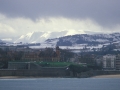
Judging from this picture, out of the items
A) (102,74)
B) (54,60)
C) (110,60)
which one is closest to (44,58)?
(54,60)

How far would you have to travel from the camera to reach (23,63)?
138125 mm

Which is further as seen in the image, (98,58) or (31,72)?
(98,58)

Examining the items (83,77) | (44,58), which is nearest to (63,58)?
(44,58)

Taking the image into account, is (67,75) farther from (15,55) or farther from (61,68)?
(15,55)

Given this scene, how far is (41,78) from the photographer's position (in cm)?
13375

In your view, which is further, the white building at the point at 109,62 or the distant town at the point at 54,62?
the white building at the point at 109,62

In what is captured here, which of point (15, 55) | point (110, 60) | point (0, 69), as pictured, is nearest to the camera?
point (0, 69)

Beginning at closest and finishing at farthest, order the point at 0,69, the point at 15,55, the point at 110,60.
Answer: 1. the point at 0,69
2. the point at 15,55
3. the point at 110,60

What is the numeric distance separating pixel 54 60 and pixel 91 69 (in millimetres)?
23478

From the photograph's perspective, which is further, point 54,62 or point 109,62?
point 109,62

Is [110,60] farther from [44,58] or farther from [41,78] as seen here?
[41,78]

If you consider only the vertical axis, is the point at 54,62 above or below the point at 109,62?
below

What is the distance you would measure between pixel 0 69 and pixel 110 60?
43081 mm

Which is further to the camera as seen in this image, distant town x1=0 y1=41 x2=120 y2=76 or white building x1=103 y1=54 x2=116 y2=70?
white building x1=103 y1=54 x2=116 y2=70
